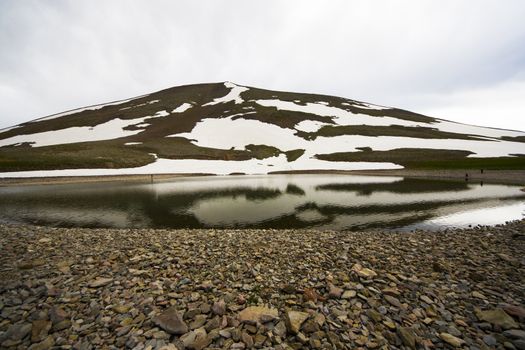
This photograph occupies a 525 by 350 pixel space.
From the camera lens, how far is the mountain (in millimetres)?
75000

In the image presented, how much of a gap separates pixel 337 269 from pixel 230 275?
15.7ft

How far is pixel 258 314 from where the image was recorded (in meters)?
8.77

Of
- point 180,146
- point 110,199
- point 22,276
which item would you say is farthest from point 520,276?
point 180,146

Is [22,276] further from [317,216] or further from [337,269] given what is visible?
[317,216]

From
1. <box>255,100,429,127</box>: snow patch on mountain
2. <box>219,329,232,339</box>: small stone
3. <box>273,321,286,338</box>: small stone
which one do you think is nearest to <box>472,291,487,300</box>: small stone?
<box>273,321,286,338</box>: small stone

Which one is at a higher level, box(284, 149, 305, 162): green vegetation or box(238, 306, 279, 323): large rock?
box(284, 149, 305, 162): green vegetation

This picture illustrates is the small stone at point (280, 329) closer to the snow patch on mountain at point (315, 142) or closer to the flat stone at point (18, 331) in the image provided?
the flat stone at point (18, 331)

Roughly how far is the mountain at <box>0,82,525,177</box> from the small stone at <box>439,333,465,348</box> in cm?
7248

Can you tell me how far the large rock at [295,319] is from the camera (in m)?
8.09

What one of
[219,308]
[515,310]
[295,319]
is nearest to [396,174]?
[515,310]

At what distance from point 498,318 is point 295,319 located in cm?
639

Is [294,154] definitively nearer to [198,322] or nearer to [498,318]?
Answer: [498,318]

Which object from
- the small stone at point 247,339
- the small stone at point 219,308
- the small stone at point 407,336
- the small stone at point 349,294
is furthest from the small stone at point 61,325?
the small stone at point 407,336

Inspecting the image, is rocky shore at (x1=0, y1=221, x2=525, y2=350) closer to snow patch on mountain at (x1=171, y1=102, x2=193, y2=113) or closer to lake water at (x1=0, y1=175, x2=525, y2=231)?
lake water at (x1=0, y1=175, x2=525, y2=231)
